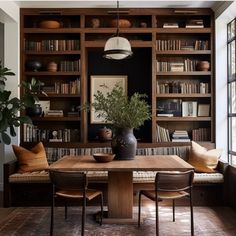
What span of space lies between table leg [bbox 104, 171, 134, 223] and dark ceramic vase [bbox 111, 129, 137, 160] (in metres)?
0.21

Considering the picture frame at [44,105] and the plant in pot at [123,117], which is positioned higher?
the picture frame at [44,105]

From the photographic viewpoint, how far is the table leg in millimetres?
4180

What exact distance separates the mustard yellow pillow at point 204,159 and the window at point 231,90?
57cm

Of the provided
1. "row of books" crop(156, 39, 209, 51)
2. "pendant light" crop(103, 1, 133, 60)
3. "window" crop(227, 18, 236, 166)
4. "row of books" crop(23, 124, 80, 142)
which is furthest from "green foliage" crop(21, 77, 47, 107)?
"window" crop(227, 18, 236, 166)

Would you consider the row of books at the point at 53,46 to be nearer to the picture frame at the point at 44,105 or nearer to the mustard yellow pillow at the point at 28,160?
the picture frame at the point at 44,105

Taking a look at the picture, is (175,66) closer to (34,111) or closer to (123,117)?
(123,117)

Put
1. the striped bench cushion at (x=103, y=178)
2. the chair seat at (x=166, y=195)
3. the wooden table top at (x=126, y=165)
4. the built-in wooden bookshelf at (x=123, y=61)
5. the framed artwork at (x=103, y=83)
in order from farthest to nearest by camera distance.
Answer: the framed artwork at (x=103, y=83), the built-in wooden bookshelf at (x=123, y=61), the striped bench cushion at (x=103, y=178), the chair seat at (x=166, y=195), the wooden table top at (x=126, y=165)

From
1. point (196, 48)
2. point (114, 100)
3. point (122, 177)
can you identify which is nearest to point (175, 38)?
point (196, 48)

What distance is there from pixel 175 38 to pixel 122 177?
3.03 meters

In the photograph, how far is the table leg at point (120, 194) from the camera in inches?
165

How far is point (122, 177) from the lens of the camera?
13.7ft

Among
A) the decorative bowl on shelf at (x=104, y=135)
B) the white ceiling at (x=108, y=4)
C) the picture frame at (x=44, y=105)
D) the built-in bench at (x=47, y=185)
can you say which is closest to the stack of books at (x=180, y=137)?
the built-in bench at (x=47, y=185)

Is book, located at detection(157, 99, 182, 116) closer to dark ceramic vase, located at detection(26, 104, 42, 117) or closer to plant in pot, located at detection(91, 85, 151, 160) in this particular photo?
plant in pot, located at detection(91, 85, 151, 160)

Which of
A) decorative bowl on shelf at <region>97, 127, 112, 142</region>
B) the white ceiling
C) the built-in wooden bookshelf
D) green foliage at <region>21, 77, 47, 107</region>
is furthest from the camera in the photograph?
the built-in wooden bookshelf
